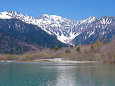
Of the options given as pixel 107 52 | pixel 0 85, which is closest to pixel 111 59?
pixel 107 52

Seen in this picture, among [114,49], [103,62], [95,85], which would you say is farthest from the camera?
[103,62]

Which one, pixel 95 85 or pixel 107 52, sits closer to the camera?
pixel 95 85

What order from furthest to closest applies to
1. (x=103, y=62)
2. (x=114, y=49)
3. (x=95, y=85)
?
(x=103, y=62) → (x=114, y=49) → (x=95, y=85)

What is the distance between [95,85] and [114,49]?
A: 325ft

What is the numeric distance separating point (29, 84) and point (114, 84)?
22225 mm

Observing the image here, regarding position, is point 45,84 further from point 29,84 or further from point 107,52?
point 107,52

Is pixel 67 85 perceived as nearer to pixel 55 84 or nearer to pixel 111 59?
pixel 55 84

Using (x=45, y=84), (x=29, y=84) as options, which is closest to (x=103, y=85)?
(x=45, y=84)

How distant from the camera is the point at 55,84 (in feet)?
203

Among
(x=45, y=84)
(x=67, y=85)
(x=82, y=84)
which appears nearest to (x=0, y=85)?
(x=45, y=84)

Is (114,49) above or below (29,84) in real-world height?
above

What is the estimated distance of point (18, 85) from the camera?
60.2 m

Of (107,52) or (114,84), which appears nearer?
(114,84)

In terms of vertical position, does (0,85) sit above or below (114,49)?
below
